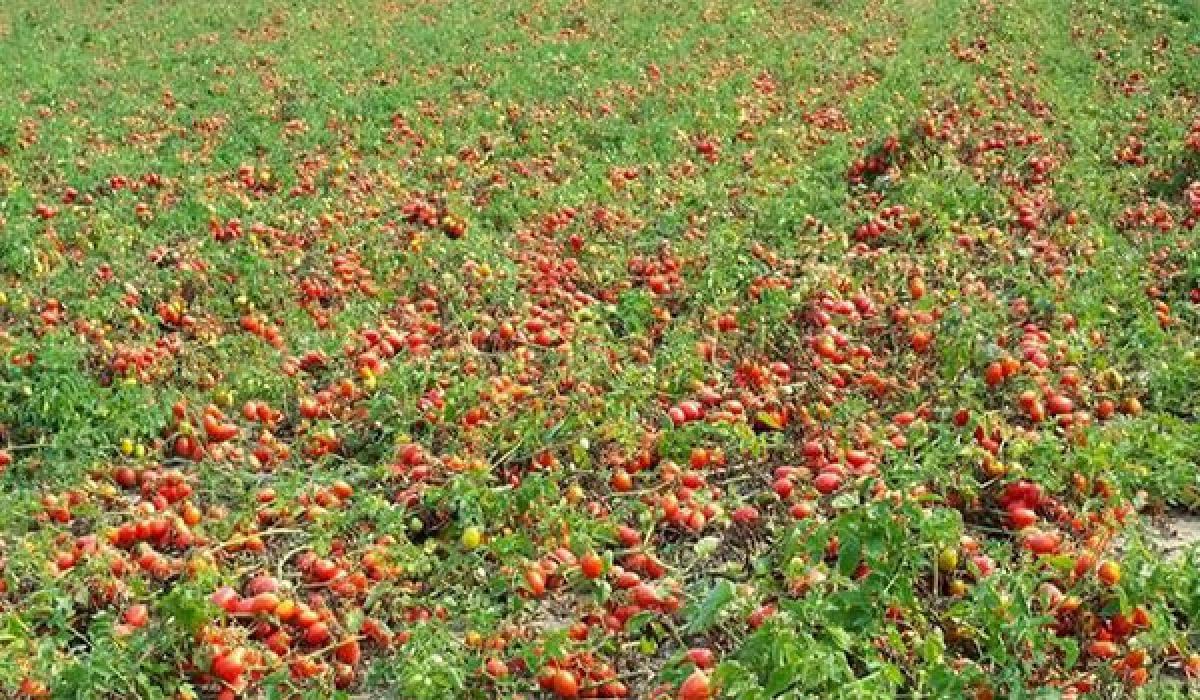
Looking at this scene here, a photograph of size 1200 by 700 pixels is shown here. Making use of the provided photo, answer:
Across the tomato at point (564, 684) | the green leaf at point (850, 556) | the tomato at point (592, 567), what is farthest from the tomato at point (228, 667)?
the green leaf at point (850, 556)

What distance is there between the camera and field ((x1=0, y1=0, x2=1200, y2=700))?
394cm

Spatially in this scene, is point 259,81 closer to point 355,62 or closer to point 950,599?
point 355,62

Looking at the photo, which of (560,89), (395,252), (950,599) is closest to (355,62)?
(560,89)

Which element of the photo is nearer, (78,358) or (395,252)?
(78,358)

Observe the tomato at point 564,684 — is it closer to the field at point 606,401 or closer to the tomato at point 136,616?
the field at point 606,401

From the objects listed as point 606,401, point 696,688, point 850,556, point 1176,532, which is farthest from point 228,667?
point 1176,532

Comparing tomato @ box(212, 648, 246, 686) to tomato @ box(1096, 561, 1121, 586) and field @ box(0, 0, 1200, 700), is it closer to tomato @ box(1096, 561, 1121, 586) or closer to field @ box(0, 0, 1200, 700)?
field @ box(0, 0, 1200, 700)

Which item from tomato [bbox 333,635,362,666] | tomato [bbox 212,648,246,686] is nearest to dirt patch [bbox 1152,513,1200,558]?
tomato [bbox 333,635,362,666]

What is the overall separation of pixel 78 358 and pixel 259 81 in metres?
8.48

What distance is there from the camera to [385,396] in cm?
576

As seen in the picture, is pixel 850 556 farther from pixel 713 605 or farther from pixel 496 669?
pixel 496 669

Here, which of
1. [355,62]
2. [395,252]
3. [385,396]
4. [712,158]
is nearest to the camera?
[385,396]

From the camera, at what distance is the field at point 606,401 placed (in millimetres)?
3941

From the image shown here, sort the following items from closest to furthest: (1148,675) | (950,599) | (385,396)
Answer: (1148,675) → (950,599) → (385,396)
